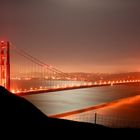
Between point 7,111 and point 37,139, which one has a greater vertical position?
point 7,111

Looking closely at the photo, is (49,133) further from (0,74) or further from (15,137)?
(0,74)

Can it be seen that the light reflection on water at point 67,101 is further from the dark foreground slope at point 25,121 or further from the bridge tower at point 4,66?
the dark foreground slope at point 25,121

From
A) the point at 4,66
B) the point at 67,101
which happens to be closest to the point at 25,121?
the point at 4,66


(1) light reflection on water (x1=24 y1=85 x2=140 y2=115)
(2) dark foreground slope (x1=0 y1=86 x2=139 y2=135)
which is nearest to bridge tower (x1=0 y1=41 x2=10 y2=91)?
Answer: (1) light reflection on water (x1=24 y1=85 x2=140 y2=115)

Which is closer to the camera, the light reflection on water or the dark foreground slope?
the dark foreground slope

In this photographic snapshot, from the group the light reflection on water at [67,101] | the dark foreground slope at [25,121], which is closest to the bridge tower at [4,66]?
the light reflection on water at [67,101]

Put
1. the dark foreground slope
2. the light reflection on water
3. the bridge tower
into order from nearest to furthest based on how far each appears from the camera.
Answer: the dark foreground slope, the bridge tower, the light reflection on water

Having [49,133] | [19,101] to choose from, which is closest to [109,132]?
[49,133]

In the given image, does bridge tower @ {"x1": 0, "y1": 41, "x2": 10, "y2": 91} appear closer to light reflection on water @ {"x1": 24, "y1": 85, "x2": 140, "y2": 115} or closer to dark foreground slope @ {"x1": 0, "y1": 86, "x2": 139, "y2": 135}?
light reflection on water @ {"x1": 24, "y1": 85, "x2": 140, "y2": 115}

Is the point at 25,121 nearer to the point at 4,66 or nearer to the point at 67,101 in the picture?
the point at 4,66
